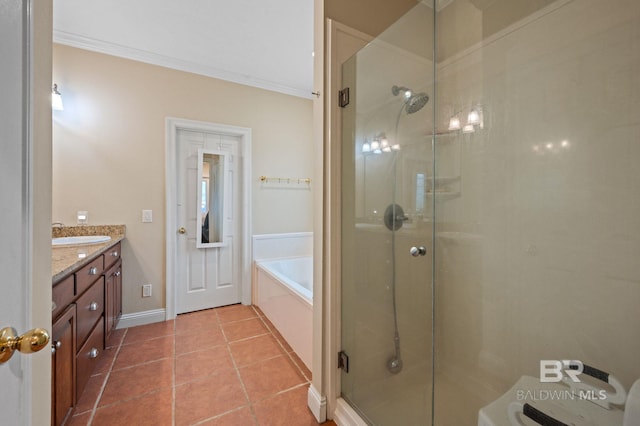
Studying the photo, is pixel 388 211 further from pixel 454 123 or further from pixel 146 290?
pixel 146 290

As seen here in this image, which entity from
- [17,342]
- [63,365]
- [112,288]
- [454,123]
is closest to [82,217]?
[112,288]

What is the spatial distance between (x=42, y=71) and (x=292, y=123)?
2834 millimetres

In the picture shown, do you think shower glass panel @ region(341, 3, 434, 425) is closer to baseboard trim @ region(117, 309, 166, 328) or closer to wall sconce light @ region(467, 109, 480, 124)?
wall sconce light @ region(467, 109, 480, 124)

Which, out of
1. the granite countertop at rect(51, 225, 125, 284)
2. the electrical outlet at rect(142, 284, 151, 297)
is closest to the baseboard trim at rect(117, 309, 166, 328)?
the electrical outlet at rect(142, 284, 151, 297)

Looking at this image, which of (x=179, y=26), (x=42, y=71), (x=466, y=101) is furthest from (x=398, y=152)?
(x=179, y=26)

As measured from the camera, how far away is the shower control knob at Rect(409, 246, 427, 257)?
1.40 meters

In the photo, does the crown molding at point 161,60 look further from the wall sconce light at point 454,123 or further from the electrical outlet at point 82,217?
the wall sconce light at point 454,123

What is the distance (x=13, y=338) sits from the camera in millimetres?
452

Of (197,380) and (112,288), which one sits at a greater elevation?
(112,288)

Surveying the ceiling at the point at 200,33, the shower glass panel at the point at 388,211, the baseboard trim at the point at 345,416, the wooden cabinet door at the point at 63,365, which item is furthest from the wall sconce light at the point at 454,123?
the wooden cabinet door at the point at 63,365

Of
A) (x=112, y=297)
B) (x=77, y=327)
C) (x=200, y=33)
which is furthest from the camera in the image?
(x=200, y=33)

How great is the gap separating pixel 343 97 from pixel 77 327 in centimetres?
187

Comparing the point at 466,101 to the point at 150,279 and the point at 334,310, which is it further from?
the point at 150,279

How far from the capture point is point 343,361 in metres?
1.42
